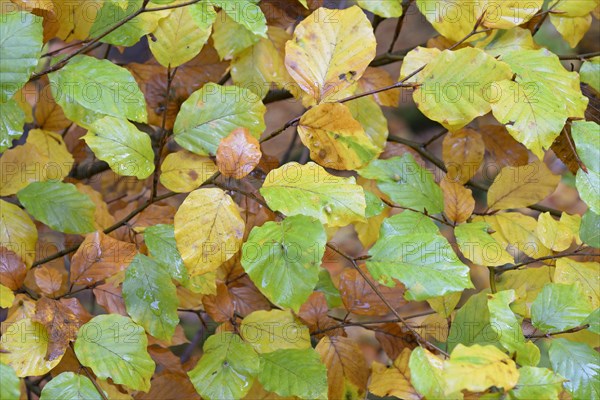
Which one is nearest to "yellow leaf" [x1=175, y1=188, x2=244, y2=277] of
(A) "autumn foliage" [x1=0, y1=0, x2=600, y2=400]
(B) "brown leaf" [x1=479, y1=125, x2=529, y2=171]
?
(A) "autumn foliage" [x1=0, y1=0, x2=600, y2=400]

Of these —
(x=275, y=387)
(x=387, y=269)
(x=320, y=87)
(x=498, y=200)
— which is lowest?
(x=275, y=387)

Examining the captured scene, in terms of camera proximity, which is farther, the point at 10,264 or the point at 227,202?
the point at 10,264

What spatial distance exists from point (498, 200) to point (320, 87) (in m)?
0.40

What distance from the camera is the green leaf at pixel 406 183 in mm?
990

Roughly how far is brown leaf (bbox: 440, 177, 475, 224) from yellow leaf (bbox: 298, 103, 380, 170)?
206 mm

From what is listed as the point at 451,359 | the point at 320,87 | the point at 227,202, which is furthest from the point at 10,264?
the point at 451,359

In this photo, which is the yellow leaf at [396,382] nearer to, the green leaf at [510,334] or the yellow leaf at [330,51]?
the green leaf at [510,334]

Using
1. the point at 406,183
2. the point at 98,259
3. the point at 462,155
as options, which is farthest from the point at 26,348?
the point at 462,155

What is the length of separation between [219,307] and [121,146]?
0.30 meters

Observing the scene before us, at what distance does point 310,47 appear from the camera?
0.87m

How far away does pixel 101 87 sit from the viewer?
34.8 inches

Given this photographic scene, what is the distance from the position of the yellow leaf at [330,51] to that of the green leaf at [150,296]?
1.09 ft

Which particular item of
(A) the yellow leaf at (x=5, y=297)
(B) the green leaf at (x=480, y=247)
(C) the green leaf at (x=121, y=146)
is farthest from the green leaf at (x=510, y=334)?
(A) the yellow leaf at (x=5, y=297)

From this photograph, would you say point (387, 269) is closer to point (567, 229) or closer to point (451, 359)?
point (451, 359)
